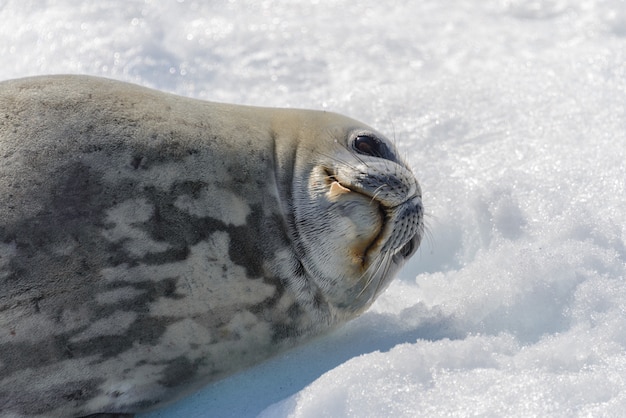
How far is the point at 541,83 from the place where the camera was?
206 inches

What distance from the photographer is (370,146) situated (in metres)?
3.50

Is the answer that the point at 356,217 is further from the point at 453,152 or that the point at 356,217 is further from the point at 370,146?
the point at 453,152

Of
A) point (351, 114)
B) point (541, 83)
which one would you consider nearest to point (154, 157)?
point (351, 114)

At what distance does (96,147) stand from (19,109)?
29 centimetres

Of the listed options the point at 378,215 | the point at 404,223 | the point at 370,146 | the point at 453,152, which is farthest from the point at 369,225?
the point at 453,152

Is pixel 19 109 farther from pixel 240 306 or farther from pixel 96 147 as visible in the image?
pixel 240 306

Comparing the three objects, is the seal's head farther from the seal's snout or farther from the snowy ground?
the snowy ground

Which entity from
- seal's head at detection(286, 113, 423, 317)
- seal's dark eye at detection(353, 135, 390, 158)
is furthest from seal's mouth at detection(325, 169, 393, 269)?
seal's dark eye at detection(353, 135, 390, 158)

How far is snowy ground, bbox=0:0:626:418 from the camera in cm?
302

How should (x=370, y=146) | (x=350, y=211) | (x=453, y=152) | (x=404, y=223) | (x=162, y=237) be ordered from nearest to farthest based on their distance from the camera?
1. (x=162, y=237)
2. (x=350, y=211)
3. (x=404, y=223)
4. (x=370, y=146)
5. (x=453, y=152)

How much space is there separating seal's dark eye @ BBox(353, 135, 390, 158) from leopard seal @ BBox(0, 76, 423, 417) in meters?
0.10

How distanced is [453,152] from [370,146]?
1325 millimetres

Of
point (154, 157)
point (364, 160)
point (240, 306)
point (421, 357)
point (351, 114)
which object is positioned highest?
point (154, 157)

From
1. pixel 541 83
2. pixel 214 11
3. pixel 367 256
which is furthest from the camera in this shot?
pixel 214 11
